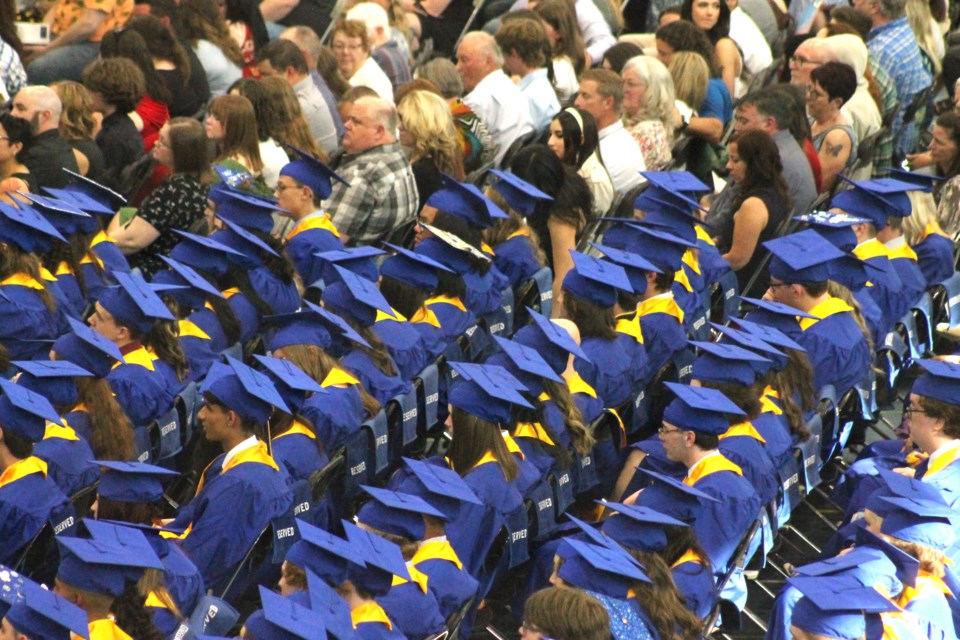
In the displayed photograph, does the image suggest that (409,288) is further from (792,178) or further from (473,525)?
(792,178)

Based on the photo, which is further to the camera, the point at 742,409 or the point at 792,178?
the point at 792,178

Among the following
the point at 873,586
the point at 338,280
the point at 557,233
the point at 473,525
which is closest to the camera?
the point at 873,586

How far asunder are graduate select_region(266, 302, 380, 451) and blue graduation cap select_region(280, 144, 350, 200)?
1.17m

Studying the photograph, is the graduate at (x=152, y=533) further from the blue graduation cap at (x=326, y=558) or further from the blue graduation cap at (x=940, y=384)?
the blue graduation cap at (x=940, y=384)

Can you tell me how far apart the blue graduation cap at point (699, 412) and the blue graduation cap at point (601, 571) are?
92cm

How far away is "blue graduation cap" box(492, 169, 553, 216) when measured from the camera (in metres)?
7.96

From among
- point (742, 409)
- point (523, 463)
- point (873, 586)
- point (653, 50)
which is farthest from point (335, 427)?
point (653, 50)

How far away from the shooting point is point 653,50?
10.2m

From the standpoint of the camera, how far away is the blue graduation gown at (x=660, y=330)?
7.30m

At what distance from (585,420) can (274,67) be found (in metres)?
3.15

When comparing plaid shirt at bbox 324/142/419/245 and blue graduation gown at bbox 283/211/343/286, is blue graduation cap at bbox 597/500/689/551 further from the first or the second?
plaid shirt at bbox 324/142/419/245

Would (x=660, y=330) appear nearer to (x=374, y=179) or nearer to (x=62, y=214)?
(x=374, y=179)

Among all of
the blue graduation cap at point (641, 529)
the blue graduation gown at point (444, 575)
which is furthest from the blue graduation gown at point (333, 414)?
the blue graduation cap at point (641, 529)

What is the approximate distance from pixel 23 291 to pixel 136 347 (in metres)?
0.70
